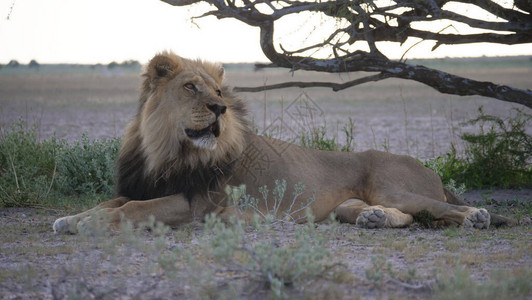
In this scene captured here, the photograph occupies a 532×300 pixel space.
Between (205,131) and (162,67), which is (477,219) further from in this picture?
(162,67)

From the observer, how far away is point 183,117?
207 inches

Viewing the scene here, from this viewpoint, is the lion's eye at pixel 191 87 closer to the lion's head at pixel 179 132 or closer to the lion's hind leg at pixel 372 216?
the lion's head at pixel 179 132

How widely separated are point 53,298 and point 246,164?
2.66 m

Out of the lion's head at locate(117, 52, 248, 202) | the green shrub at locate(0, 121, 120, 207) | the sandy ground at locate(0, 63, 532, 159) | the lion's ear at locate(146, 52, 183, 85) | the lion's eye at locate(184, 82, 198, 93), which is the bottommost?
the sandy ground at locate(0, 63, 532, 159)

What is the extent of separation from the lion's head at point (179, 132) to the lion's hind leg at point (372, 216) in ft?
3.55

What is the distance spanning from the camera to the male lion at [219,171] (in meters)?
5.28

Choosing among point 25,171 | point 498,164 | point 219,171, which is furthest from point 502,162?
point 25,171

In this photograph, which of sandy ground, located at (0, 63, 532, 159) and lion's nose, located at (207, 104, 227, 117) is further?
sandy ground, located at (0, 63, 532, 159)

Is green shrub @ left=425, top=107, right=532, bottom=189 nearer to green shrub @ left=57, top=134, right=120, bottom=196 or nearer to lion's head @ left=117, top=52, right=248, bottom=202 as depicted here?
lion's head @ left=117, top=52, right=248, bottom=202

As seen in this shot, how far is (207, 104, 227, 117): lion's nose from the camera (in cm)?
517

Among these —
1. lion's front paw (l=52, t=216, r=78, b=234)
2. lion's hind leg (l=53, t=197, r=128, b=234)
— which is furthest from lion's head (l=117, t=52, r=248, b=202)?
lion's front paw (l=52, t=216, r=78, b=234)

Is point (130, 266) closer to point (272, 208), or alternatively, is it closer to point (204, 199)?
point (204, 199)

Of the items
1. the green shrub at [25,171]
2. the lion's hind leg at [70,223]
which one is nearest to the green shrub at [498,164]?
the lion's hind leg at [70,223]

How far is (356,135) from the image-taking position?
51.4 feet
